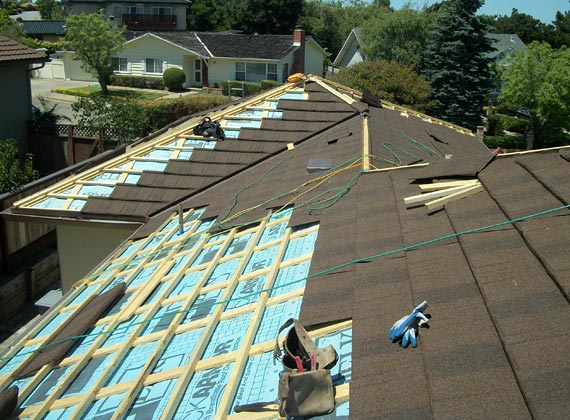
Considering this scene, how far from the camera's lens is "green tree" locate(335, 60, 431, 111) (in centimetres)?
2798

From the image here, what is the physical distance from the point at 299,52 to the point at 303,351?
48174 mm

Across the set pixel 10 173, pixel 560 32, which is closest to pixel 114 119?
pixel 10 173

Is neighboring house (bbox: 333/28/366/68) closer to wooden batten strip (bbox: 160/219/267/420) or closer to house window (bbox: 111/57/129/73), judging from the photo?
house window (bbox: 111/57/129/73)

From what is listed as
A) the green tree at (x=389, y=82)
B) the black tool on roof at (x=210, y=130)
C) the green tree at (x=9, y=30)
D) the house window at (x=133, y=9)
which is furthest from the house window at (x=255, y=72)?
the black tool on roof at (x=210, y=130)

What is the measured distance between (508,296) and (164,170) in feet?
27.2

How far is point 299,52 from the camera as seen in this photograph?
50.1 meters

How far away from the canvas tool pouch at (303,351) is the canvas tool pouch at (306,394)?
0.85 feet

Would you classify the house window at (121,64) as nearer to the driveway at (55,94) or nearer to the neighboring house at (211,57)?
the neighboring house at (211,57)

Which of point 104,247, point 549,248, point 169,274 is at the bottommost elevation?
point 104,247

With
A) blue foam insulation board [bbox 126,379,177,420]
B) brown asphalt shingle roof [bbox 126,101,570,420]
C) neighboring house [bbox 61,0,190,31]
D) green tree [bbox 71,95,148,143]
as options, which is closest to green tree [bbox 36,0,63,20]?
neighboring house [bbox 61,0,190,31]

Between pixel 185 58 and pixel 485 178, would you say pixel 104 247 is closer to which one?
pixel 485 178

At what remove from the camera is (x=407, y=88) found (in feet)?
93.5

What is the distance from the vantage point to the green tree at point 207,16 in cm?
7025

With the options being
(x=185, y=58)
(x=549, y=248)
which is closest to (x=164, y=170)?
(x=549, y=248)
